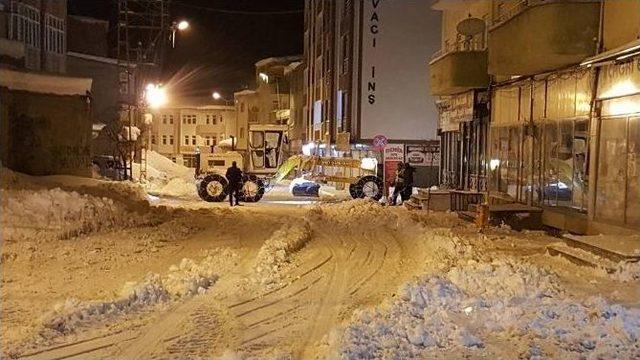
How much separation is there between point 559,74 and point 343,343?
13.8m

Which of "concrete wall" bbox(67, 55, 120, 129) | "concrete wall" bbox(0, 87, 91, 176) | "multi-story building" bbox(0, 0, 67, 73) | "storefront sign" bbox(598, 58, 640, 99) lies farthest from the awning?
"concrete wall" bbox(67, 55, 120, 129)

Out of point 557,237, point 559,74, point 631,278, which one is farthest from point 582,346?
point 559,74

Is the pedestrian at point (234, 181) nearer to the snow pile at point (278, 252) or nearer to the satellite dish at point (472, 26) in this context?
the snow pile at point (278, 252)

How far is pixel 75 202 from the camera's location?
16.6 metres

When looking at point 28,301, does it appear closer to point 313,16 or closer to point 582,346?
point 582,346

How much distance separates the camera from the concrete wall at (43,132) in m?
23.2

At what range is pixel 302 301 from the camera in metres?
9.62

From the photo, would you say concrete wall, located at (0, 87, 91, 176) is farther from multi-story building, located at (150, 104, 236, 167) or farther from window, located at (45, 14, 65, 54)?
multi-story building, located at (150, 104, 236, 167)

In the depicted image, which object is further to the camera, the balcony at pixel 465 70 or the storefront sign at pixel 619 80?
the balcony at pixel 465 70

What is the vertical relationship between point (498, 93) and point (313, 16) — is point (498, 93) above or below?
below

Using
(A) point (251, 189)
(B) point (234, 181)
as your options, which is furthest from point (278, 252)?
(A) point (251, 189)

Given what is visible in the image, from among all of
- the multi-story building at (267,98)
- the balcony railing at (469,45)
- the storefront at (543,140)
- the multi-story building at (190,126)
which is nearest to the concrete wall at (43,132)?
the balcony railing at (469,45)

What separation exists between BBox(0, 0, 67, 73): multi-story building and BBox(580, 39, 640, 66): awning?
2109 cm

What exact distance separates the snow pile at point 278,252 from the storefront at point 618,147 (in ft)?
22.2
